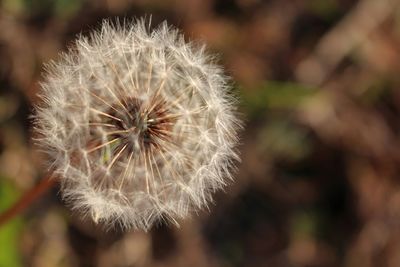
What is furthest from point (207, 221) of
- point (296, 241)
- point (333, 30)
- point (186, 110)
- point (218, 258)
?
point (186, 110)

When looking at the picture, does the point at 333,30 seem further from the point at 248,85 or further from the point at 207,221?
the point at 207,221

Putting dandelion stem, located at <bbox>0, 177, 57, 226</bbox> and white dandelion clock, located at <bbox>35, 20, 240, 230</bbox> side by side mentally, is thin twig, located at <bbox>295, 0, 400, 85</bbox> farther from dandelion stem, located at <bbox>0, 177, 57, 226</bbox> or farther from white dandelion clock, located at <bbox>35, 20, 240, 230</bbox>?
dandelion stem, located at <bbox>0, 177, 57, 226</bbox>

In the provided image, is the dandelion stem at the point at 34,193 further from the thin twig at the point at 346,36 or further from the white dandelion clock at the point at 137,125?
the thin twig at the point at 346,36

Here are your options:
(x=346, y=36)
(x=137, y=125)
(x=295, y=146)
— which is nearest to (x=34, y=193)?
(x=137, y=125)

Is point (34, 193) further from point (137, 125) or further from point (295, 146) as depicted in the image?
point (295, 146)

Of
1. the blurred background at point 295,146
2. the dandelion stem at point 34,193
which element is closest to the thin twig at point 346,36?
the blurred background at point 295,146

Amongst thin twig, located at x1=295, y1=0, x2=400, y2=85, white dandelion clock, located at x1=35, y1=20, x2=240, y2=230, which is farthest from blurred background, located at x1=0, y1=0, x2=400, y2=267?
white dandelion clock, located at x1=35, y1=20, x2=240, y2=230
